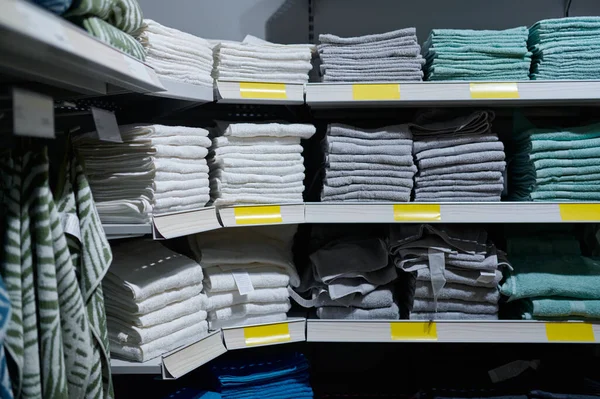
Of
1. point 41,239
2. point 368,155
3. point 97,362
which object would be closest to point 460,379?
point 368,155

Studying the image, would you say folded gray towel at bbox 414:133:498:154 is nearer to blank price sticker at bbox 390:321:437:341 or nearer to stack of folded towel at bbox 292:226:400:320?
stack of folded towel at bbox 292:226:400:320

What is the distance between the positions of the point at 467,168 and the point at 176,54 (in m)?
0.98

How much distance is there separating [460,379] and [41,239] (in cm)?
149

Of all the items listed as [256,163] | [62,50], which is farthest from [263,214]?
[62,50]

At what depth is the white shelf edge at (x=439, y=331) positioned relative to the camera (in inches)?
64.7

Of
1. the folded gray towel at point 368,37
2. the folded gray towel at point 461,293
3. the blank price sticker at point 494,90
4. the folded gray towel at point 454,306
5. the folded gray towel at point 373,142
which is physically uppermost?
the folded gray towel at point 368,37

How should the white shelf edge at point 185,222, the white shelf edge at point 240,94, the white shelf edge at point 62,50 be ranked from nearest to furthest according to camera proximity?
the white shelf edge at point 62,50 < the white shelf edge at point 185,222 < the white shelf edge at point 240,94

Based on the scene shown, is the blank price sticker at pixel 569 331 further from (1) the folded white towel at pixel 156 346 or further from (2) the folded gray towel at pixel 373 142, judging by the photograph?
(1) the folded white towel at pixel 156 346

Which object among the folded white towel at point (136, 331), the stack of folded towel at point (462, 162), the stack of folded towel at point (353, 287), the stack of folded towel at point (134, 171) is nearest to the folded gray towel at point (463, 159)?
the stack of folded towel at point (462, 162)

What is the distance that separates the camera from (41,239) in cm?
89

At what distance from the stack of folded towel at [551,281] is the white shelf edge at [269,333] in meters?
0.69

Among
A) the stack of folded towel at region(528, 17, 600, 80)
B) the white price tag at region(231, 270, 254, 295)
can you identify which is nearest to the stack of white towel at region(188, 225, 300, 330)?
the white price tag at region(231, 270, 254, 295)

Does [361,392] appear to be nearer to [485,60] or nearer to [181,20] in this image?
[485,60]

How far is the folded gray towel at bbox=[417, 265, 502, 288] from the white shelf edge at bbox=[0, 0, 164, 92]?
1065 millimetres
